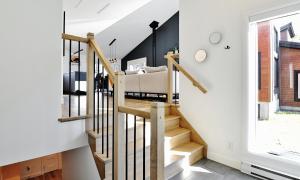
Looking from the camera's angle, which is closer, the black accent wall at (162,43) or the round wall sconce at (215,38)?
the round wall sconce at (215,38)

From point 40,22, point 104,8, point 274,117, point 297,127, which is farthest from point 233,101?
point 104,8

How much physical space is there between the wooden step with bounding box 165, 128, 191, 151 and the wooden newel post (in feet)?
4.48

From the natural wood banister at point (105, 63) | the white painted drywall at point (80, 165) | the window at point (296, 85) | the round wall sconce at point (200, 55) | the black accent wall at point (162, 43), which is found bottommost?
the white painted drywall at point (80, 165)

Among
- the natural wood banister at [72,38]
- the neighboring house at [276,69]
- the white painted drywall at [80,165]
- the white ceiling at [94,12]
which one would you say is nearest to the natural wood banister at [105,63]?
the natural wood banister at [72,38]

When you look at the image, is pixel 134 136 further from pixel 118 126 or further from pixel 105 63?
pixel 105 63

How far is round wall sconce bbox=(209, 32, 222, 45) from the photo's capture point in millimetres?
2674

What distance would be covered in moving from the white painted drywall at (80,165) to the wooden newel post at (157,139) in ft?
4.38

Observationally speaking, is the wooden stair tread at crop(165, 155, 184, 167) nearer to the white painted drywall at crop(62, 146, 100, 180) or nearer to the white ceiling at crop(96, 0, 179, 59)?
the white painted drywall at crop(62, 146, 100, 180)

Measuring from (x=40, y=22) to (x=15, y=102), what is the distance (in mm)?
900

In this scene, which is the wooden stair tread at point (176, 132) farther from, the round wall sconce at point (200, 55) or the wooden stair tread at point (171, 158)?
the round wall sconce at point (200, 55)

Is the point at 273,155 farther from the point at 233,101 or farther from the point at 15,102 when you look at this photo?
the point at 15,102

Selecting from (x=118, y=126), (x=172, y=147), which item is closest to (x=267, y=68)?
(x=172, y=147)

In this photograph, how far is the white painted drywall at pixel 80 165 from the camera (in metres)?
2.37

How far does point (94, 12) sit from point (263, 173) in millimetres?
5843
